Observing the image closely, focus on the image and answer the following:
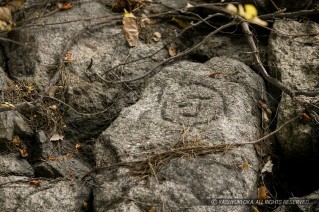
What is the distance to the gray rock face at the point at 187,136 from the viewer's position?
107 inches

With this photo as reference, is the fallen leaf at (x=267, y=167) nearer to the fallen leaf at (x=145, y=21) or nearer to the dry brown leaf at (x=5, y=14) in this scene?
the fallen leaf at (x=145, y=21)

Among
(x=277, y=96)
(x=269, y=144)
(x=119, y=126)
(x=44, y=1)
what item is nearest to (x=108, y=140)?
(x=119, y=126)

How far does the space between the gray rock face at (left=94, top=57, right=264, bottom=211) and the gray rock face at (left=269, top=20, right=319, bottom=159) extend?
0.71 feet

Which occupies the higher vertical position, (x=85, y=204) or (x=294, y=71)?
(x=294, y=71)

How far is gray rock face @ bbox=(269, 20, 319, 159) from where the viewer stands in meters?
3.01

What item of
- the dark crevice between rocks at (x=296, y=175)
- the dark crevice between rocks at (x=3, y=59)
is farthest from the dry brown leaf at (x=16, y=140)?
the dark crevice between rocks at (x=296, y=175)

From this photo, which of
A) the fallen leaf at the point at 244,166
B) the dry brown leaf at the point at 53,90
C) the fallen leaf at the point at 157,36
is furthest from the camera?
the fallen leaf at the point at 157,36

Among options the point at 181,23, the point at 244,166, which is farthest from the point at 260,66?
the point at 181,23

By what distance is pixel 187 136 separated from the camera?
9.93 feet

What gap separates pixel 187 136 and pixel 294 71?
3.58 feet

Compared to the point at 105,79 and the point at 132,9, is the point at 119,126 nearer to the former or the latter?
the point at 105,79

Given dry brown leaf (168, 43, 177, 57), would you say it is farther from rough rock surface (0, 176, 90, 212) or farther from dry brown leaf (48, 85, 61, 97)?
rough rock surface (0, 176, 90, 212)

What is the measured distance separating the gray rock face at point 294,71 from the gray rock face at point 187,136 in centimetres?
22

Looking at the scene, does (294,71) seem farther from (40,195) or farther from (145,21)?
(40,195)
